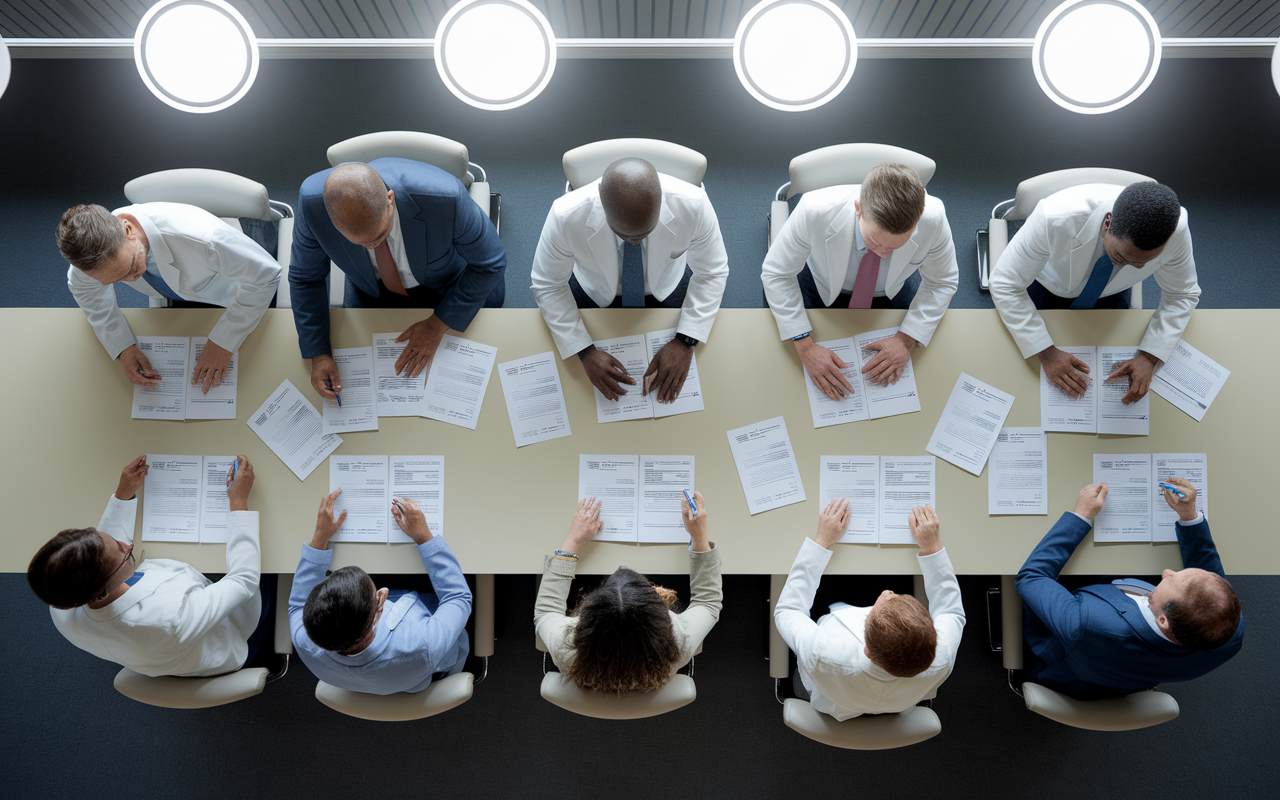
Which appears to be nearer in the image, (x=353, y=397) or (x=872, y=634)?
(x=872, y=634)

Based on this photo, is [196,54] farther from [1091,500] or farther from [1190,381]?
[1190,381]

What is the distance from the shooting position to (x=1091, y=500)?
5.85 ft

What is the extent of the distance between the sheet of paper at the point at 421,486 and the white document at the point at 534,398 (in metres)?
0.25

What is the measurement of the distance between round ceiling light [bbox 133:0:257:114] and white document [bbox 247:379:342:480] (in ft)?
2.54

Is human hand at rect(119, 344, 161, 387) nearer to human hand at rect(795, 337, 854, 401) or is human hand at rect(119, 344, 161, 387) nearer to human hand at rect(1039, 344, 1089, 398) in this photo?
human hand at rect(795, 337, 854, 401)

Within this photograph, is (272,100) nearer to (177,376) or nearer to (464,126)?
(464,126)

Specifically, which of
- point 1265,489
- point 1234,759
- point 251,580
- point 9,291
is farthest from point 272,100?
point 1234,759

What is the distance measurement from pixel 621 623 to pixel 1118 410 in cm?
154

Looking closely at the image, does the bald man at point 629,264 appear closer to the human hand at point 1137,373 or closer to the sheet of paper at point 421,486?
the sheet of paper at point 421,486

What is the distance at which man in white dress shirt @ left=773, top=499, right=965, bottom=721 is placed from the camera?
1.52m

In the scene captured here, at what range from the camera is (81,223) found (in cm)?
160

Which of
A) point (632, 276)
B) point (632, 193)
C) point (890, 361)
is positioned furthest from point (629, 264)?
point (890, 361)

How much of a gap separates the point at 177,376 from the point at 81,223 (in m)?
0.46

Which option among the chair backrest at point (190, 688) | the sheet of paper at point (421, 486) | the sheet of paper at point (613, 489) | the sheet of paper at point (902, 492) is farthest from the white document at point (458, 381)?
the sheet of paper at point (902, 492)
